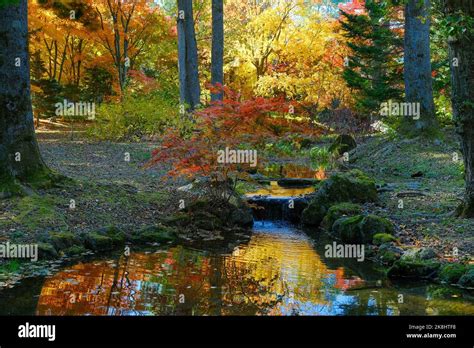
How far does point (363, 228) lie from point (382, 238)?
0.47m

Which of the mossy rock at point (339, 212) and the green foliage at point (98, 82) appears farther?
the green foliage at point (98, 82)

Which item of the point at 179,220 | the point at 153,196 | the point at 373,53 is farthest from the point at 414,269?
the point at 373,53

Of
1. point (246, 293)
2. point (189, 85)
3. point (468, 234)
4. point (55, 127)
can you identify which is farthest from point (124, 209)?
point (55, 127)

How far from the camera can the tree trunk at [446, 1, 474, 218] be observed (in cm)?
748

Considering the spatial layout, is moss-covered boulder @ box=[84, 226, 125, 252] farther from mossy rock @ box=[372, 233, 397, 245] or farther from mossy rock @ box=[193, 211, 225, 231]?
mossy rock @ box=[372, 233, 397, 245]

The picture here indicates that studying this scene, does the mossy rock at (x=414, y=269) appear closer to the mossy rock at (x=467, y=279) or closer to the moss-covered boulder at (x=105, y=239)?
the mossy rock at (x=467, y=279)

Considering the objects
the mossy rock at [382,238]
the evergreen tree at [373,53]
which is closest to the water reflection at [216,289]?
the mossy rock at [382,238]

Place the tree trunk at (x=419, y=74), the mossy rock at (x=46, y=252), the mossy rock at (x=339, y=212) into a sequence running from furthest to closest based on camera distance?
the tree trunk at (x=419, y=74) → the mossy rock at (x=339, y=212) → the mossy rock at (x=46, y=252)

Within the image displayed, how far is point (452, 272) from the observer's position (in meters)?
6.33

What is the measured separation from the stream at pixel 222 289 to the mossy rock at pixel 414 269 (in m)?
0.22

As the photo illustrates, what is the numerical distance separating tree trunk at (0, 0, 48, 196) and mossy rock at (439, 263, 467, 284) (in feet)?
20.0

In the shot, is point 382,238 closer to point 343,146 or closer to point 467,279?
point 467,279

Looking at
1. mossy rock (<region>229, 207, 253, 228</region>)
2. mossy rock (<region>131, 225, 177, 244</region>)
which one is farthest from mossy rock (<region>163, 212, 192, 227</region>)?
mossy rock (<region>229, 207, 253, 228</region>)

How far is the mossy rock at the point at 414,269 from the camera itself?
6574 millimetres
